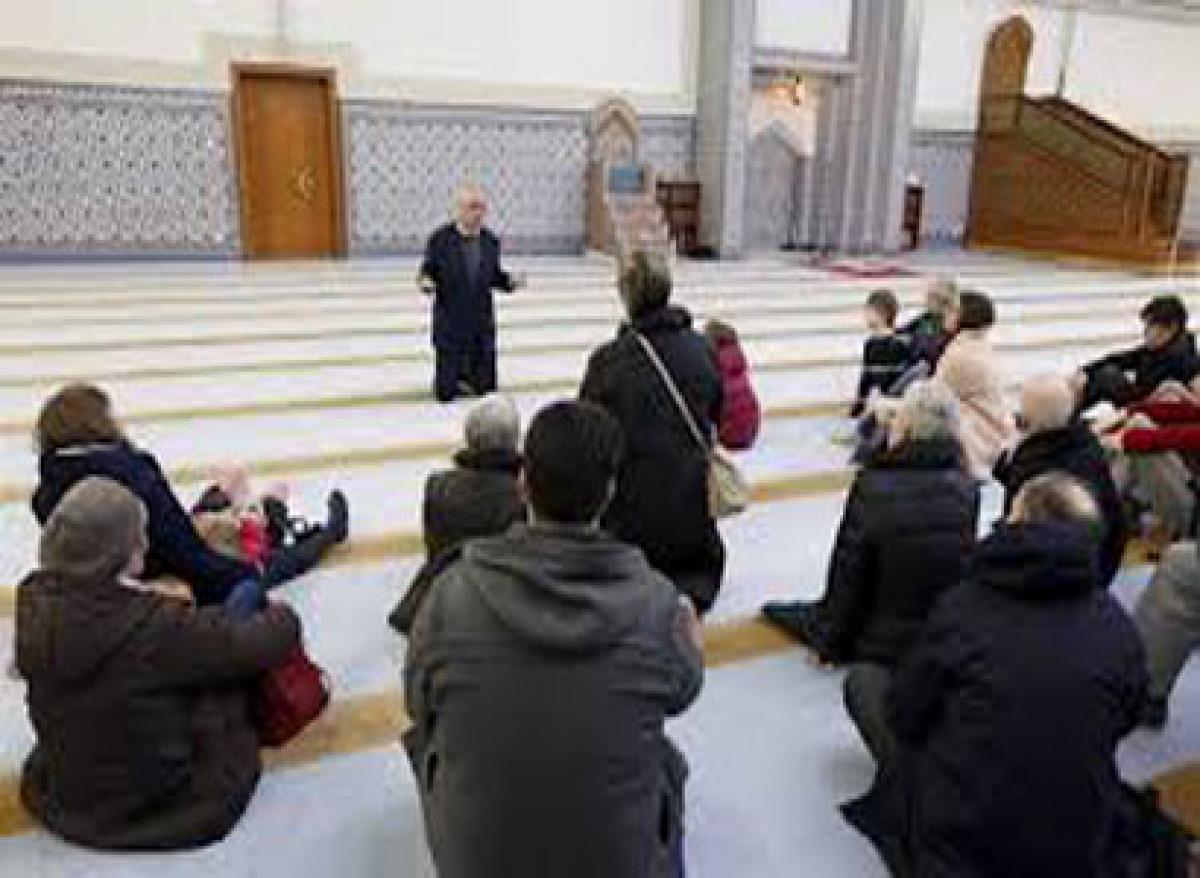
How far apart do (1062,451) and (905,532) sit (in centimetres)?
65

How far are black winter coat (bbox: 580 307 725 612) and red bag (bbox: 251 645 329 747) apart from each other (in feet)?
3.33

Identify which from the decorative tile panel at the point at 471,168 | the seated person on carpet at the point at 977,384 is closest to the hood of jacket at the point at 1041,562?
the seated person on carpet at the point at 977,384

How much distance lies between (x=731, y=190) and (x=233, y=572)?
Result: 11521 mm

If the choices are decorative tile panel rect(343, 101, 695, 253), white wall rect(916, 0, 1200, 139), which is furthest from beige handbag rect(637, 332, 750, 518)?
white wall rect(916, 0, 1200, 139)

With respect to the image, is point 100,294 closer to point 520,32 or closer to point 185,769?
point 520,32

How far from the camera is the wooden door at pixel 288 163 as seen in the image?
11.5 metres

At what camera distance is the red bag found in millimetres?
2363

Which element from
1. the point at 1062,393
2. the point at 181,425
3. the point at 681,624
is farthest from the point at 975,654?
the point at 181,425

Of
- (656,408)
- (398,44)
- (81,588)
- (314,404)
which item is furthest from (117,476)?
(398,44)

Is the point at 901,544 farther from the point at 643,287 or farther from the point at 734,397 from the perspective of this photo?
the point at 734,397

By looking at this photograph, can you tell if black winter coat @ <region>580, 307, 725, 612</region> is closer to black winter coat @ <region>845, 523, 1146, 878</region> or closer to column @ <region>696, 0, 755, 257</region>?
black winter coat @ <region>845, 523, 1146, 878</region>

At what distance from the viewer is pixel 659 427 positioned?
3.05m

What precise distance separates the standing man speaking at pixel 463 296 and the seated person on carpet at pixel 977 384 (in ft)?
8.25

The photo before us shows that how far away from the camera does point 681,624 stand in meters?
1.67
